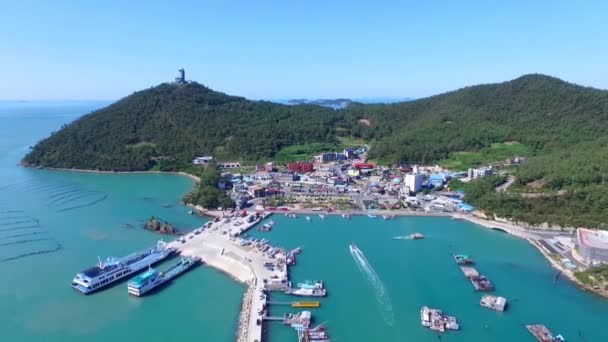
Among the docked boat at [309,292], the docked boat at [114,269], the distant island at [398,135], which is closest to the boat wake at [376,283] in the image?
the docked boat at [309,292]

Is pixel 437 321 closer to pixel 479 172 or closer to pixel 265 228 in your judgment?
pixel 265 228

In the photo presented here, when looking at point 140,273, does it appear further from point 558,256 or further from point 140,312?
point 558,256

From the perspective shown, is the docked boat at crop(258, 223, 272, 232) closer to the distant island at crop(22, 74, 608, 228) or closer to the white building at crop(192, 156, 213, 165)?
the distant island at crop(22, 74, 608, 228)

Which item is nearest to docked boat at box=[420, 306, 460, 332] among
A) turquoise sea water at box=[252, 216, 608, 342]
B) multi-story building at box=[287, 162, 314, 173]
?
turquoise sea water at box=[252, 216, 608, 342]

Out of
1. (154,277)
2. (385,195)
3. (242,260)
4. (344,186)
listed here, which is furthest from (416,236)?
(154,277)

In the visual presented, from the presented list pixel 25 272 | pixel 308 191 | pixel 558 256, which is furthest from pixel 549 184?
pixel 25 272

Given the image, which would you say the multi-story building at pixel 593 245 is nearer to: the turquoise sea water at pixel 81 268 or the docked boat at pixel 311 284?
the docked boat at pixel 311 284
